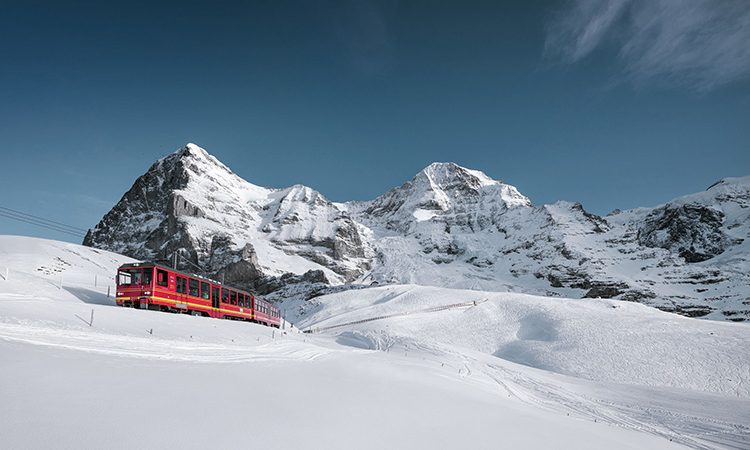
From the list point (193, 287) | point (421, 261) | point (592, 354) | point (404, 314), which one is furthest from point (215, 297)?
point (421, 261)

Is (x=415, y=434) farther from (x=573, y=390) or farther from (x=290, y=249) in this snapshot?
(x=290, y=249)

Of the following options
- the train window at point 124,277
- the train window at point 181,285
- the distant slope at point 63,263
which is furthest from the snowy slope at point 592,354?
the distant slope at point 63,263

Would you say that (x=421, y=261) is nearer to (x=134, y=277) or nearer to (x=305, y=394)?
(x=134, y=277)

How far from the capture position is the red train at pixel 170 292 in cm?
2370

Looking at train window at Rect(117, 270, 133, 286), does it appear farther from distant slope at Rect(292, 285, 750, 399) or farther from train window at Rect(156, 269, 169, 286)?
distant slope at Rect(292, 285, 750, 399)

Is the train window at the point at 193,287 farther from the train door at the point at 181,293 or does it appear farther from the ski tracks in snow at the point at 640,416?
the ski tracks in snow at the point at 640,416

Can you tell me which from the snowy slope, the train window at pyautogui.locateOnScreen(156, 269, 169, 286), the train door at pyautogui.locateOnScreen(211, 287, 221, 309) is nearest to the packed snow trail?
the snowy slope

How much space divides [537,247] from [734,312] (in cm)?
9222

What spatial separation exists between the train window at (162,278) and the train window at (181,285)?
1.10 meters

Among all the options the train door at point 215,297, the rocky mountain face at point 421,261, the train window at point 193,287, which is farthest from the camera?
the rocky mountain face at point 421,261

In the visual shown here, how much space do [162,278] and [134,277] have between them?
1.57m

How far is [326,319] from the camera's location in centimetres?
5709

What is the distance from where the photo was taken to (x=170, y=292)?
24.9 m

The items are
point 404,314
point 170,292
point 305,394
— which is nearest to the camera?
point 305,394
